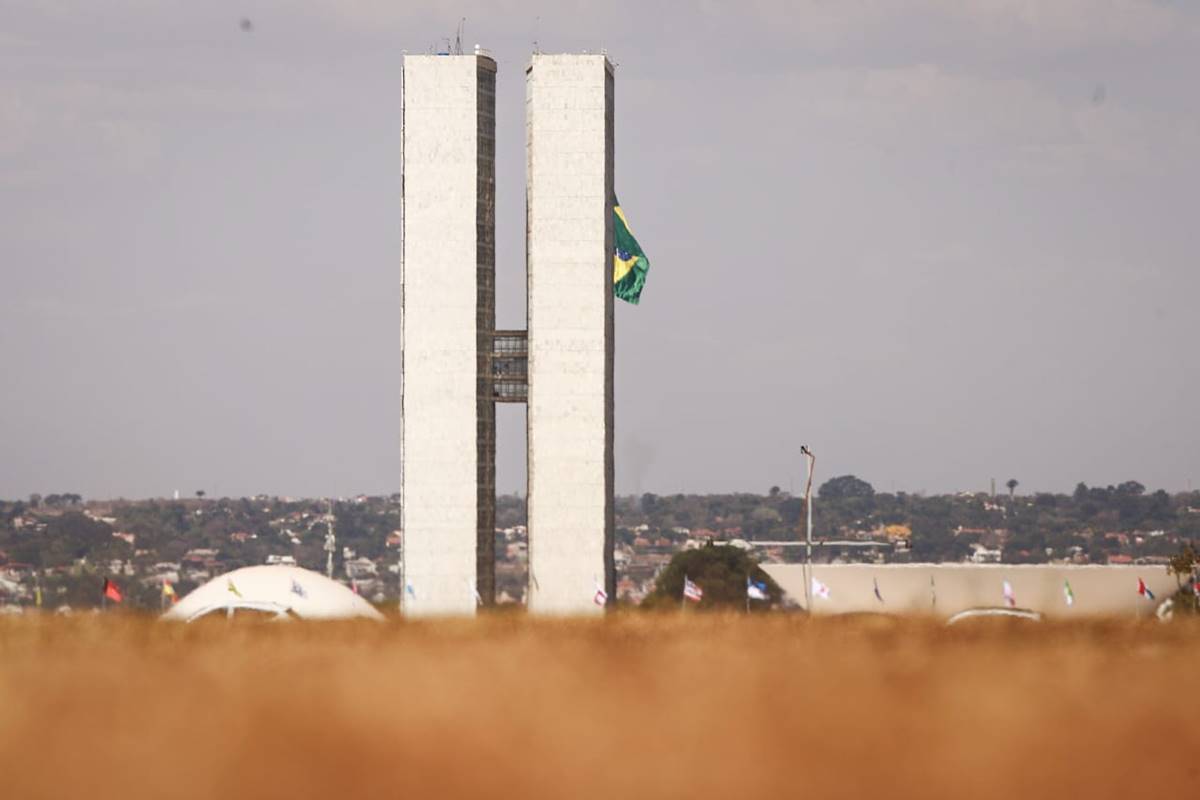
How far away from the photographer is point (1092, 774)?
68.4ft

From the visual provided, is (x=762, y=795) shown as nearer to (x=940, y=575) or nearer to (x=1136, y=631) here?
(x=1136, y=631)

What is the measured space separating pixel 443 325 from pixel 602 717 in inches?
3014

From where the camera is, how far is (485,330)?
324 ft

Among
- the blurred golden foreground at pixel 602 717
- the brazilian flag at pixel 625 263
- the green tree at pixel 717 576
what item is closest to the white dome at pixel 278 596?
the blurred golden foreground at pixel 602 717

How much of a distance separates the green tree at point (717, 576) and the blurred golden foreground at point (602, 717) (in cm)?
8676

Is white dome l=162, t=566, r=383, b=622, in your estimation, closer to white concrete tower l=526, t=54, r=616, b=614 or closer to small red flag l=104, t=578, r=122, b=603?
small red flag l=104, t=578, r=122, b=603

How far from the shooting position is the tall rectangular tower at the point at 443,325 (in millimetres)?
97812

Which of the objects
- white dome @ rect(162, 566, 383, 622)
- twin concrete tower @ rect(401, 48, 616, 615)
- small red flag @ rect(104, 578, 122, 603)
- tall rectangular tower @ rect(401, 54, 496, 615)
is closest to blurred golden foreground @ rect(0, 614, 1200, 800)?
small red flag @ rect(104, 578, 122, 603)

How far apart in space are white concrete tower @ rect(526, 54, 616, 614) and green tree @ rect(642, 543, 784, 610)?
17.1 meters

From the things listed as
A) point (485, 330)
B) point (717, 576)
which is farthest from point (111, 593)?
point (717, 576)

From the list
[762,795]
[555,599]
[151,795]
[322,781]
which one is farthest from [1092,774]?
[555,599]

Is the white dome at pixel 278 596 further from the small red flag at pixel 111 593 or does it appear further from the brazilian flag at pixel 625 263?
the brazilian flag at pixel 625 263

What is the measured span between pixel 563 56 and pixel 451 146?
786 centimetres

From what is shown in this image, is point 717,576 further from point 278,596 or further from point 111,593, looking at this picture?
point 111,593
